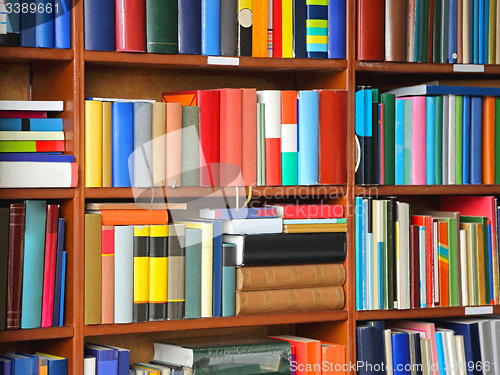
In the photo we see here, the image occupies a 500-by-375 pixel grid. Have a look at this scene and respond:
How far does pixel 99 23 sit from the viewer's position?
1.72m

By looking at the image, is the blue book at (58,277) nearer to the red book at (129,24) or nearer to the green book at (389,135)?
the red book at (129,24)

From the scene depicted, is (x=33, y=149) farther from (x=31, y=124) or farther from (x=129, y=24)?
(x=129, y=24)

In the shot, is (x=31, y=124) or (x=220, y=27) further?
(x=220, y=27)

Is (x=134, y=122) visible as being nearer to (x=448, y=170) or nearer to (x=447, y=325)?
(x=448, y=170)

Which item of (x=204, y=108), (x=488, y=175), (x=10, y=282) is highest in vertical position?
(x=204, y=108)

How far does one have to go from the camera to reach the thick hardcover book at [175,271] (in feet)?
5.86

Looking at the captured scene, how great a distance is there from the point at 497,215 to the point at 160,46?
1171mm

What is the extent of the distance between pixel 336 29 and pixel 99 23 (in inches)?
26.8

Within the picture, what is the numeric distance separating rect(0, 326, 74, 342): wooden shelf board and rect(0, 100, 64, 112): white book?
0.57 m

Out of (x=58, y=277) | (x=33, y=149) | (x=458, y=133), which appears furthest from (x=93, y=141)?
(x=458, y=133)

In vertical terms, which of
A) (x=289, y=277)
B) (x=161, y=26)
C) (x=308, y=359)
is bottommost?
(x=308, y=359)

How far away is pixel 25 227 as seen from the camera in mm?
1677

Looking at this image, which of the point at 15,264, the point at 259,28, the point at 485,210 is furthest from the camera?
the point at 485,210

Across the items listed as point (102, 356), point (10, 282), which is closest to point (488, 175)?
point (102, 356)
